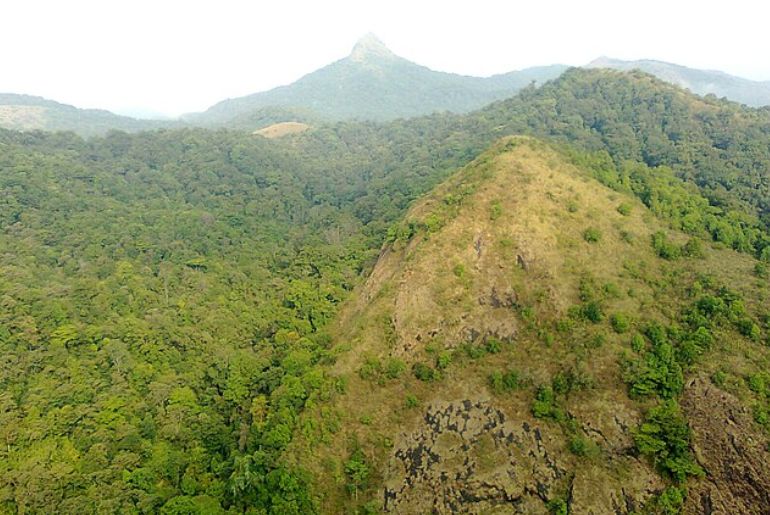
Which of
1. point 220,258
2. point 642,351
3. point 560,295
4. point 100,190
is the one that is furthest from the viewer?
point 100,190

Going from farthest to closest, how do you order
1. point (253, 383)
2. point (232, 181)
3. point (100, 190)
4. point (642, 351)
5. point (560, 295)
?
point (232, 181), point (100, 190), point (253, 383), point (560, 295), point (642, 351)

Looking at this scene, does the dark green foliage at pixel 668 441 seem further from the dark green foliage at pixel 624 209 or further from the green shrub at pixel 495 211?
the dark green foliage at pixel 624 209

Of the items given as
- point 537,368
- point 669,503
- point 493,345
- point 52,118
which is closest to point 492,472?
point 537,368

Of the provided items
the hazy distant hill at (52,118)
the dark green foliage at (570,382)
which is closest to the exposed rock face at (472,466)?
the dark green foliage at (570,382)

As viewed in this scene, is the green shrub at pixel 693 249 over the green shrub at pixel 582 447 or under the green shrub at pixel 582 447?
over

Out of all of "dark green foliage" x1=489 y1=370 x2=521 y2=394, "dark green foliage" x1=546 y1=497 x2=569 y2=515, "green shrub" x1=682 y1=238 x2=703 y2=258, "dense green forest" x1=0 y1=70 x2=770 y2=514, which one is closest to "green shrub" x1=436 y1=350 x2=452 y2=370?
"dark green foliage" x1=489 y1=370 x2=521 y2=394

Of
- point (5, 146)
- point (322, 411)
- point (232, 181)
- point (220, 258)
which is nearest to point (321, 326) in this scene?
point (322, 411)

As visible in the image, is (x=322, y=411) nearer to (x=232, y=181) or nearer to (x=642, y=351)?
(x=642, y=351)
